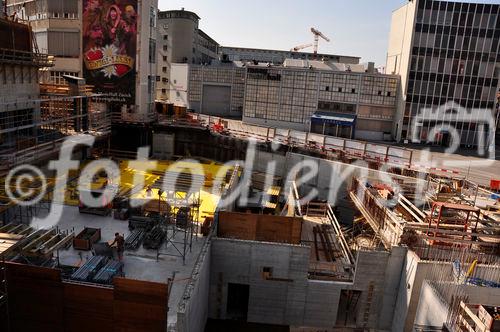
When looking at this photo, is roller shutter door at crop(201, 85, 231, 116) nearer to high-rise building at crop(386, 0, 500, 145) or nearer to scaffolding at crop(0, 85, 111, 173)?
high-rise building at crop(386, 0, 500, 145)

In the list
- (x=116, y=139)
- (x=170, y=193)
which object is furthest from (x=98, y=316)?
(x=116, y=139)

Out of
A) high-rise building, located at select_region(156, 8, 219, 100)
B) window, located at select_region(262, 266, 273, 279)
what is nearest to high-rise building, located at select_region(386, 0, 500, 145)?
window, located at select_region(262, 266, 273, 279)

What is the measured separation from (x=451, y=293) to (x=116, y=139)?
29687mm

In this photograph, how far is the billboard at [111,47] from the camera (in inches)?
1387

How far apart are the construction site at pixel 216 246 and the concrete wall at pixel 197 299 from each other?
0.07 m

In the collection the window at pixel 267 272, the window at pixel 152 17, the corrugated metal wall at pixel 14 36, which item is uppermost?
the window at pixel 152 17

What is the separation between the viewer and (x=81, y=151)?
2969 centimetres

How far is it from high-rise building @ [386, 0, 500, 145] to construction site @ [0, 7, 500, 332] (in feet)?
77.8

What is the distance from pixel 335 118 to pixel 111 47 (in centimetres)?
2894

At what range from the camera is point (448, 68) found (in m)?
50.6

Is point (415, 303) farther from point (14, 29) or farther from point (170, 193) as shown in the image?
point (14, 29)

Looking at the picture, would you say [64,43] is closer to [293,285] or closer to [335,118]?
[293,285]

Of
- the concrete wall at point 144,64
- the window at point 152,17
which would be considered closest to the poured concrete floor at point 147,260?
the concrete wall at point 144,64

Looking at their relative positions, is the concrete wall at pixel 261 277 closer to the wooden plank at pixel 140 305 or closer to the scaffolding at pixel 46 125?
the wooden plank at pixel 140 305
